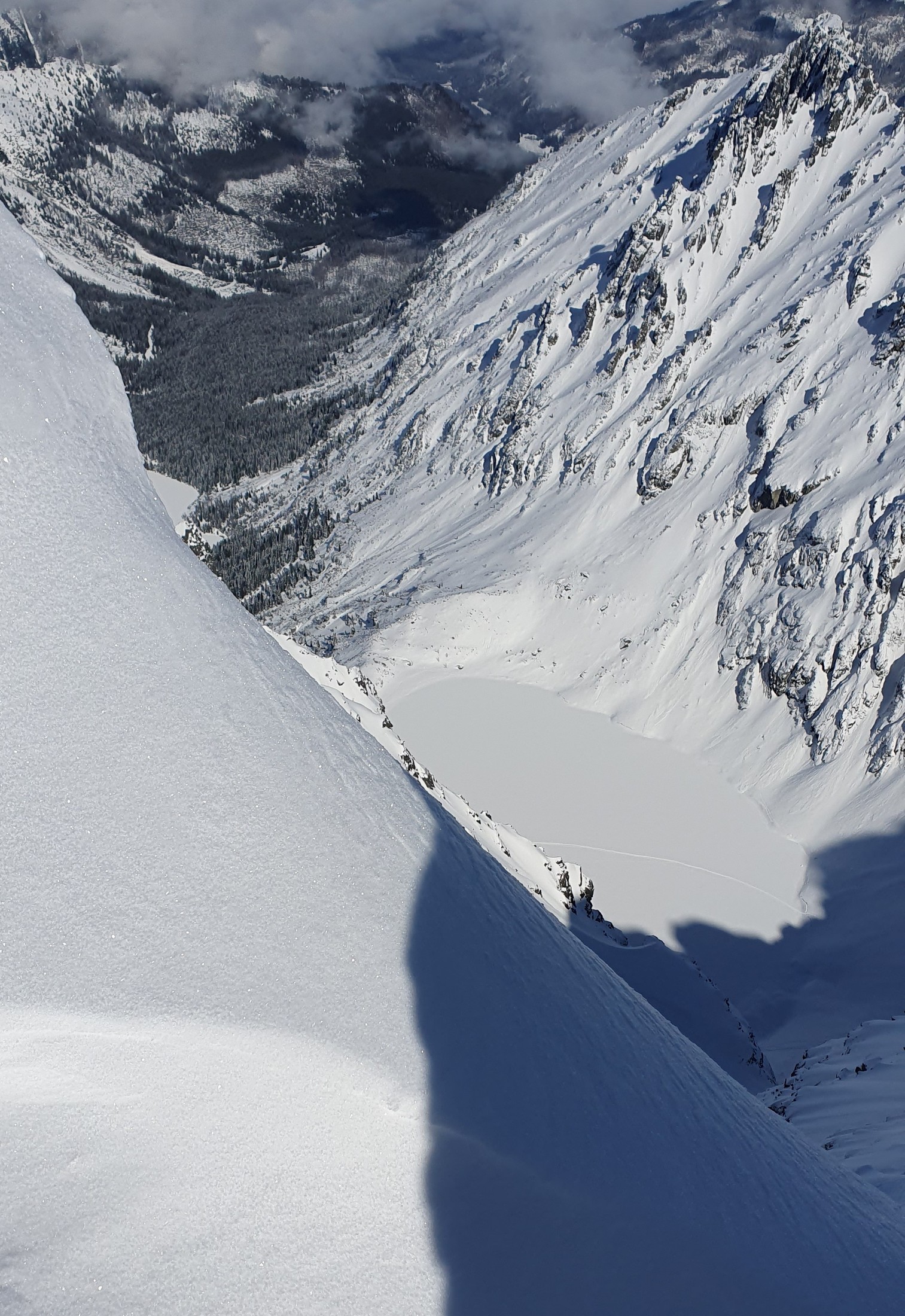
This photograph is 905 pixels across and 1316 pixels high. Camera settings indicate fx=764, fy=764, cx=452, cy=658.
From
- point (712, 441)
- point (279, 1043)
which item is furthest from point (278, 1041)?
point (712, 441)

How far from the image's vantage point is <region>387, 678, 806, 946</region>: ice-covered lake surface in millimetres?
33812

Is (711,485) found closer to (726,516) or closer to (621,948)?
(726,516)

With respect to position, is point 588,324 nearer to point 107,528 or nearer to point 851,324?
point 851,324

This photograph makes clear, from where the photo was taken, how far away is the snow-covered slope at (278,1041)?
13.6ft

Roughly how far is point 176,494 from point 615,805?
116 metres

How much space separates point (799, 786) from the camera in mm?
40938

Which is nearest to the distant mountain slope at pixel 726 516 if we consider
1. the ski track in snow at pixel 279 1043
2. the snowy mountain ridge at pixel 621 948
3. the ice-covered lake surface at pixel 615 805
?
the ice-covered lake surface at pixel 615 805

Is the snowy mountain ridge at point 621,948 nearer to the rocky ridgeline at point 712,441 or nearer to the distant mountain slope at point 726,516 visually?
the distant mountain slope at point 726,516

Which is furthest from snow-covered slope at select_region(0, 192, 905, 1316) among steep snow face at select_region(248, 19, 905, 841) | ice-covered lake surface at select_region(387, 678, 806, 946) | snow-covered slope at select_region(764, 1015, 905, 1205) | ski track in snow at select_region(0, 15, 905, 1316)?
steep snow face at select_region(248, 19, 905, 841)

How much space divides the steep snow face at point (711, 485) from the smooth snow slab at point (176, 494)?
4914 cm

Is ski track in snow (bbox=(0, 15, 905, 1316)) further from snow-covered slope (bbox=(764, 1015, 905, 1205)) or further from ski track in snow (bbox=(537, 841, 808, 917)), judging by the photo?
ski track in snow (bbox=(537, 841, 808, 917))

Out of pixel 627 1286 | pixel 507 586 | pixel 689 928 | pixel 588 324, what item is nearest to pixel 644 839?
pixel 689 928

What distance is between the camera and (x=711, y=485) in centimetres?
5300

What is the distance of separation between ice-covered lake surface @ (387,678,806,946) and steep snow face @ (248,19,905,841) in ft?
7.69
